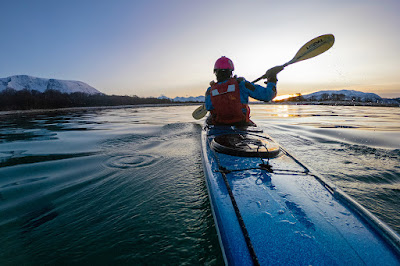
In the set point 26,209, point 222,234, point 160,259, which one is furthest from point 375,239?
point 26,209

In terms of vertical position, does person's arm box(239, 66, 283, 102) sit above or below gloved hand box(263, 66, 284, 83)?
below

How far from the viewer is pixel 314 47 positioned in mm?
5105

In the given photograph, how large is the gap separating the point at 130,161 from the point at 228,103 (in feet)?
10.6

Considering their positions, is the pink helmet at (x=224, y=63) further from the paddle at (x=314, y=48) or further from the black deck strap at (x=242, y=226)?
the black deck strap at (x=242, y=226)

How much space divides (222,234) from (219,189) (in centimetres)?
68

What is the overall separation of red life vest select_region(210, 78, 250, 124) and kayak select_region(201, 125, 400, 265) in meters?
2.57

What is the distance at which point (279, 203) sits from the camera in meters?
1.91

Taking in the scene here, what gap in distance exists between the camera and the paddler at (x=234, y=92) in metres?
4.64

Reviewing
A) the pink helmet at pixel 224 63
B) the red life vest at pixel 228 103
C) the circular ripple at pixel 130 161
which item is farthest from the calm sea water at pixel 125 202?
the pink helmet at pixel 224 63

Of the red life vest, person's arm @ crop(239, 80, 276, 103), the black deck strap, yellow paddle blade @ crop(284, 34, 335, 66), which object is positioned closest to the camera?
the black deck strap

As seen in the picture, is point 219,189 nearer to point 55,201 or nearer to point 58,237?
point 58,237

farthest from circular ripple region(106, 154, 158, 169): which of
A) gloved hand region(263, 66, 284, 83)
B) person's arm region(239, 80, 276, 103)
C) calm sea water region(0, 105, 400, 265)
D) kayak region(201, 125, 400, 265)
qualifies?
gloved hand region(263, 66, 284, 83)

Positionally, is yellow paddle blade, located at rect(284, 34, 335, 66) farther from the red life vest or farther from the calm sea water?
the calm sea water

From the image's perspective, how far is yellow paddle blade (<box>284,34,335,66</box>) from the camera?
485cm
